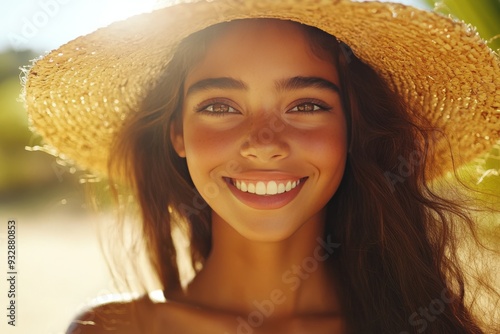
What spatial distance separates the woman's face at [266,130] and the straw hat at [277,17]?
0.36 feet

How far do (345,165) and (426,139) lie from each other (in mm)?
271

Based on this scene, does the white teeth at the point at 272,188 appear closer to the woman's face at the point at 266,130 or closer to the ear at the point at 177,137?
the woman's face at the point at 266,130

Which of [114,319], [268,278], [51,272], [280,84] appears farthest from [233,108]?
[51,272]

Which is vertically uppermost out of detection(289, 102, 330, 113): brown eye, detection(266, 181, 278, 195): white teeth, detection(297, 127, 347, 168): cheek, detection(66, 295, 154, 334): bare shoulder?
detection(289, 102, 330, 113): brown eye

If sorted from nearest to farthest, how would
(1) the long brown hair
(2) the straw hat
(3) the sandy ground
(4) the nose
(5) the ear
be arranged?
1. (2) the straw hat
2. (4) the nose
3. (1) the long brown hair
4. (5) the ear
5. (3) the sandy ground

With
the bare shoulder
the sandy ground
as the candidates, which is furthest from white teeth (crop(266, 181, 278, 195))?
the sandy ground

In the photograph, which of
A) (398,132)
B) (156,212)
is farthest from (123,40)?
(398,132)

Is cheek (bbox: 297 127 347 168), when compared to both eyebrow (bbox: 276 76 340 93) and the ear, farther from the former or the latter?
the ear

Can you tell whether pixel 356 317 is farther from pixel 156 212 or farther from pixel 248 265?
pixel 156 212

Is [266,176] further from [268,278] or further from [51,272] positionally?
[51,272]

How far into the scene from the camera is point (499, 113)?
87.4 inches

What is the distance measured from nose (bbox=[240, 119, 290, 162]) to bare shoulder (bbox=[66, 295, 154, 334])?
25.3 inches

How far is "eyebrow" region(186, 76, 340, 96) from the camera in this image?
6.65 feet

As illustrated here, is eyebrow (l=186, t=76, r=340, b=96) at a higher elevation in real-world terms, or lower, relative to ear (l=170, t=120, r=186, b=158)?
higher
